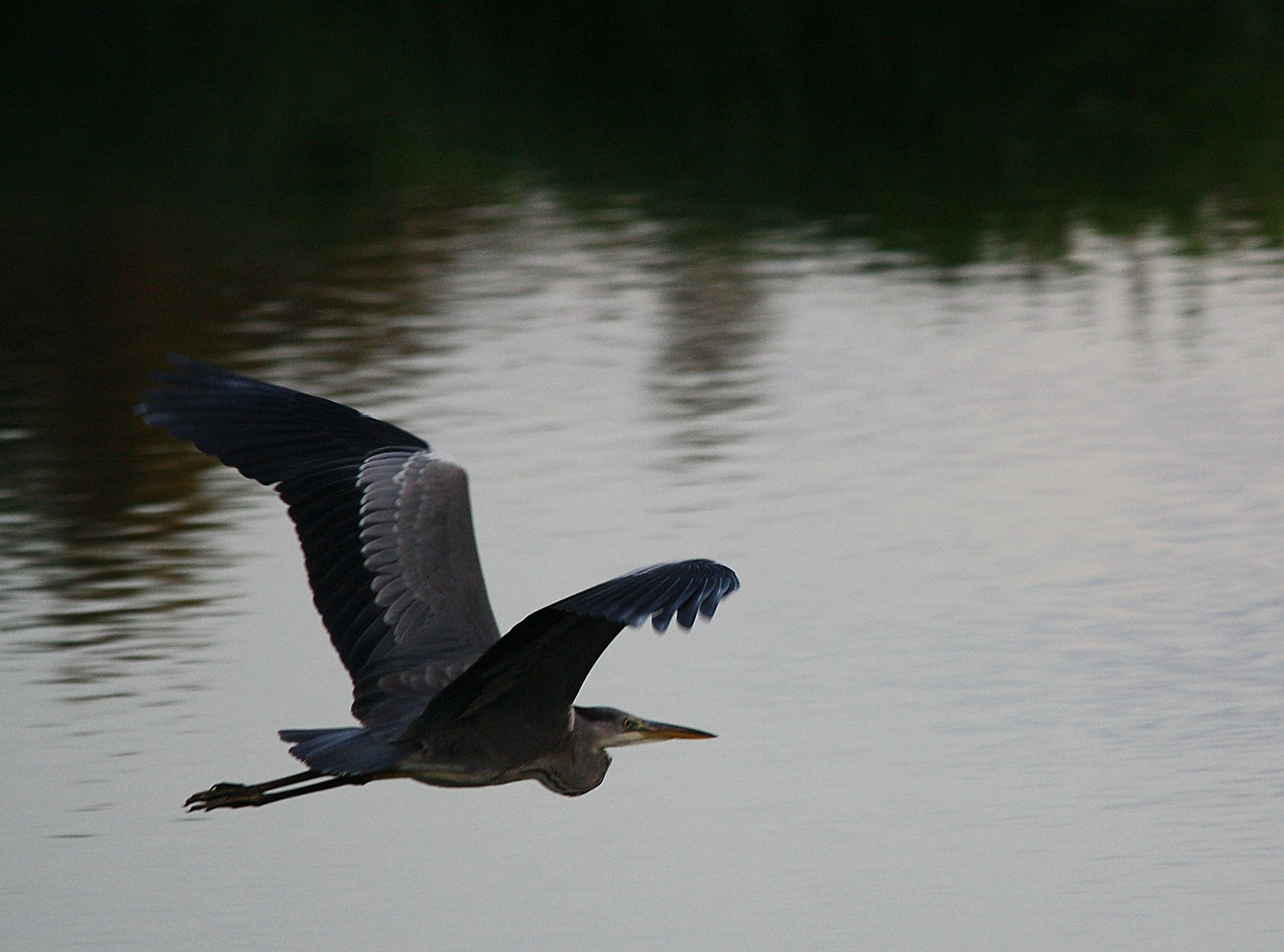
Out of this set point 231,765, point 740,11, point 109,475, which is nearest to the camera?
point 231,765

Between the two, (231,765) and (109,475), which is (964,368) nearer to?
(109,475)

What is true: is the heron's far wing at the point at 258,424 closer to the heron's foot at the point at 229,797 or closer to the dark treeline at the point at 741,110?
the heron's foot at the point at 229,797

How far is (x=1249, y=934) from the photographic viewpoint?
5.80 metres

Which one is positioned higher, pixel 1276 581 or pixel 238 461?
pixel 238 461

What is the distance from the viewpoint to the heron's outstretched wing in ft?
17.5

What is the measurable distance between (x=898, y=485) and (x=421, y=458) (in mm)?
4135

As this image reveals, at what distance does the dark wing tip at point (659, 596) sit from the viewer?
432 centimetres

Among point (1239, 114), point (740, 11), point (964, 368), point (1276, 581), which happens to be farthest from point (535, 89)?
point (1276, 581)

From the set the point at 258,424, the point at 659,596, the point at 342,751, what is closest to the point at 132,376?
the point at 258,424

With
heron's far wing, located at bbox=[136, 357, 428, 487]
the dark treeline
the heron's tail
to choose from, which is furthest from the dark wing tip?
the dark treeline

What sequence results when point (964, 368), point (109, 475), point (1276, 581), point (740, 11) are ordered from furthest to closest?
1. point (740, 11)
2. point (964, 368)
3. point (109, 475)
4. point (1276, 581)

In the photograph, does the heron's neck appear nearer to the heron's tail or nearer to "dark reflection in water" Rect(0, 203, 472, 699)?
the heron's tail

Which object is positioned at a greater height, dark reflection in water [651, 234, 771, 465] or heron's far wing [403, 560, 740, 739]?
heron's far wing [403, 560, 740, 739]

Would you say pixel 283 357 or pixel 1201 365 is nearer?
pixel 1201 365
